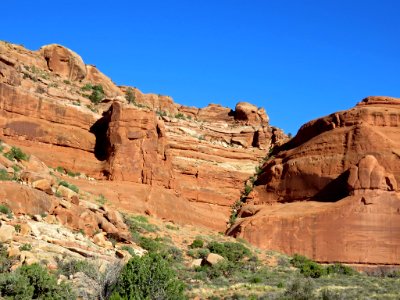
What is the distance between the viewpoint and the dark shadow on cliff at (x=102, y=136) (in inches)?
1895

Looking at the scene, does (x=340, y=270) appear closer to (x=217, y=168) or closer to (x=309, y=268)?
(x=309, y=268)

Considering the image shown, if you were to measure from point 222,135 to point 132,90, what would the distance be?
13.5 m

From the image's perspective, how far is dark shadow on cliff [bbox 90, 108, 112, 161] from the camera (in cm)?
4814

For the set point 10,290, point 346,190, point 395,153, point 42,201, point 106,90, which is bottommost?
point 10,290

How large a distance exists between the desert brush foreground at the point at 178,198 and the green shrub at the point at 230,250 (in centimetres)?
11

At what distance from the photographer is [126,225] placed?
34562 mm

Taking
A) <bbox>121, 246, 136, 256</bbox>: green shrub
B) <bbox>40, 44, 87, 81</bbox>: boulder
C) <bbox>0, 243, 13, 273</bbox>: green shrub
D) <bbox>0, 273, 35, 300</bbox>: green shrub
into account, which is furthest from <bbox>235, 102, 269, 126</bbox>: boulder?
<bbox>0, 273, 35, 300</bbox>: green shrub

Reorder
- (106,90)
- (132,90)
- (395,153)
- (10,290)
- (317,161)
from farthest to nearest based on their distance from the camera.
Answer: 1. (132,90)
2. (106,90)
3. (317,161)
4. (395,153)
5. (10,290)

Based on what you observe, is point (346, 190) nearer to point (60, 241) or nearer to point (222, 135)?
point (222, 135)

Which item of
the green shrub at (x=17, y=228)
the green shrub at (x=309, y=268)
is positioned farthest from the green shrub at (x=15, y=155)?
the green shrub at (x=309, y=268)

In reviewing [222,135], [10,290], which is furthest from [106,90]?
[10,290]

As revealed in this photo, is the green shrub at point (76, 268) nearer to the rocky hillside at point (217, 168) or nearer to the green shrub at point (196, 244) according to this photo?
the green shrub at point (196, 244)

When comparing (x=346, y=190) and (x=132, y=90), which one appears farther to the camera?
(x=132, y=90)

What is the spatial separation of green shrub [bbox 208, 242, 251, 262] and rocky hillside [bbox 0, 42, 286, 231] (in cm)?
765
